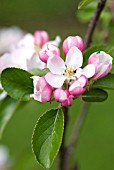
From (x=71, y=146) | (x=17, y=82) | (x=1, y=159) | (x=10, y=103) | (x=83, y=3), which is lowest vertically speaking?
(x=1, y=159)

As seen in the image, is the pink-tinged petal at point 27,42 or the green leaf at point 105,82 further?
the pink-tinged petal at point 27,42

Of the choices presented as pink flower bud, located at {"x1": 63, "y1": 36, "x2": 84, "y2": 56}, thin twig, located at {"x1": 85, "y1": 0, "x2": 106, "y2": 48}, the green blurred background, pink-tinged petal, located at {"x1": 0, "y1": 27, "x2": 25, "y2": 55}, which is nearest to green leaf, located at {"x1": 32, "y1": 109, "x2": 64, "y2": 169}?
pink flower bud, located at {"x1": 63, "y1": 36, "x2": 84, "y2": 56}

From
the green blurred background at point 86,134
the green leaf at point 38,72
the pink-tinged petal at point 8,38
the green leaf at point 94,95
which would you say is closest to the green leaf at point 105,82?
the green leaf at point 94,95

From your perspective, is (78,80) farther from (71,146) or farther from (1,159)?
(1,159)

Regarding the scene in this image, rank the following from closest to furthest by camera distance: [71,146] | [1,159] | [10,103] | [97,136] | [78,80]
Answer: [78,80] → [10,103] → [71,146] → [1,159] → [97,136]

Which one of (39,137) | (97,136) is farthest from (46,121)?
(97,136)

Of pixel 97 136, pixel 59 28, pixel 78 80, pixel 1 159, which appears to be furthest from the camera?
pixel 59 28

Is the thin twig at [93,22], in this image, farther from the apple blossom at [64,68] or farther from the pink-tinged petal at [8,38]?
the pink-tinged petal at [8,38]
